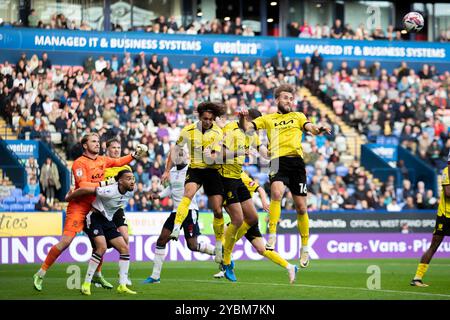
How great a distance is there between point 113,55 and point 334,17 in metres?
11.7

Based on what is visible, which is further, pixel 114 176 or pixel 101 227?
pixel 114 176

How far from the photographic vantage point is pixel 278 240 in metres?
27.8

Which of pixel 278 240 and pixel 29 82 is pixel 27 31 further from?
pixel 278 240

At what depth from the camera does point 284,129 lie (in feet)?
55.2

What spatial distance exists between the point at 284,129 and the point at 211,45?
2262 centimetres

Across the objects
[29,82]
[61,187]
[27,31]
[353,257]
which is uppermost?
[27,31]

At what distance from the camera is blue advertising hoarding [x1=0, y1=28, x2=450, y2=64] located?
3606 centimetres

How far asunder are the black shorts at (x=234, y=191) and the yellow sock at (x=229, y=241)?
472 millimetres

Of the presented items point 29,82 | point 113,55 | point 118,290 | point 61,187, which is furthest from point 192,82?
point 118,290

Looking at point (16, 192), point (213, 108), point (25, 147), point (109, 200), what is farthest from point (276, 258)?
point (25, 147)

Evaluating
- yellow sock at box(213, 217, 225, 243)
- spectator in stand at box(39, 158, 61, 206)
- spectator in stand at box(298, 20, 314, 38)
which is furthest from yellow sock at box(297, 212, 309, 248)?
spectator in stand at box(298, 20, 314, 38)

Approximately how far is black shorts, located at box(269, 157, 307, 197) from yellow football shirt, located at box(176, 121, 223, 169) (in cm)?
110

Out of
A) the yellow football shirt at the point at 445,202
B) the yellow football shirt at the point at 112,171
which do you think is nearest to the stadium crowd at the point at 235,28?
the yellow football shirt at the point at 112,171

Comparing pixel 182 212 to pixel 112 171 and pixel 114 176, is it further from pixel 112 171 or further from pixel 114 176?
pixel 112 171
